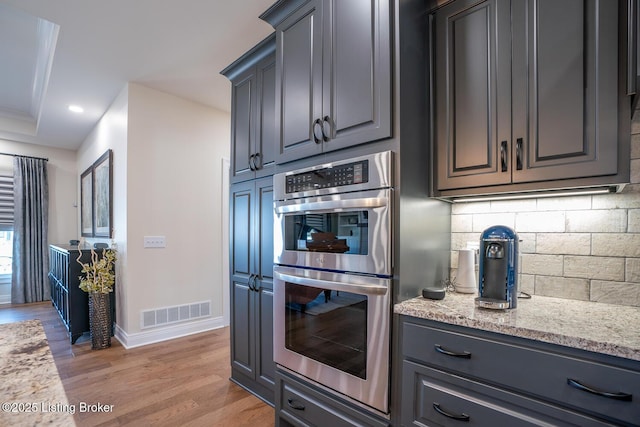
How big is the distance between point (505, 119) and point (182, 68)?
299 centimetres

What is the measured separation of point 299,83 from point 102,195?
3660mm

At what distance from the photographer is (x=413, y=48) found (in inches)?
58.7

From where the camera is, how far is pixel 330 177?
5.19 feet

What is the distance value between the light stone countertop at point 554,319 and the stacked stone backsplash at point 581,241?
0.26 ft

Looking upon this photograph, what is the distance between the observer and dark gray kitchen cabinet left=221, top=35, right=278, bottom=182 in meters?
2.31

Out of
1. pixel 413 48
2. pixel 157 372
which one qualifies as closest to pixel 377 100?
pixel 413 48

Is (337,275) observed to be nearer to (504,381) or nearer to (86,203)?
(504,381)

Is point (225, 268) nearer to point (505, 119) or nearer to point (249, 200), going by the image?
point (249, 200)

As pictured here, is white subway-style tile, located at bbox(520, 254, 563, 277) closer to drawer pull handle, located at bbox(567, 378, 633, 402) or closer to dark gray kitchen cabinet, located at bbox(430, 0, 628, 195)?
dark gray kitchen cabinet, located at bbox(430, 0, 628, 195)

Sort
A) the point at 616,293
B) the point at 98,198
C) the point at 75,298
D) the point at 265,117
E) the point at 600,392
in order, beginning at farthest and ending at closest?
the point at 98,198 → the point at 75,298 → the point at 265,117 → the point at 616,293 → the point at 600,392

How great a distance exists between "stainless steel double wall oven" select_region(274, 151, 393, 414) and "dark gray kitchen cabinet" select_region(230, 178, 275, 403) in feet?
1.39

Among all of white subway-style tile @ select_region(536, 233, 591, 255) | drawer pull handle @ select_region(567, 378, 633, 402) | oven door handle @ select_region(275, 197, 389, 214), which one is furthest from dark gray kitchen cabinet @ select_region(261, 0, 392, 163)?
drawer pull handle @ select_region(567, 378, 633, 402)

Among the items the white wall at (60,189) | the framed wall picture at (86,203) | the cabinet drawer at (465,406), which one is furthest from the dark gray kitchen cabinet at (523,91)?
the white wall at (60,189)

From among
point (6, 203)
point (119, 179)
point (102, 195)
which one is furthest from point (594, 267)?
point (6, 203)
